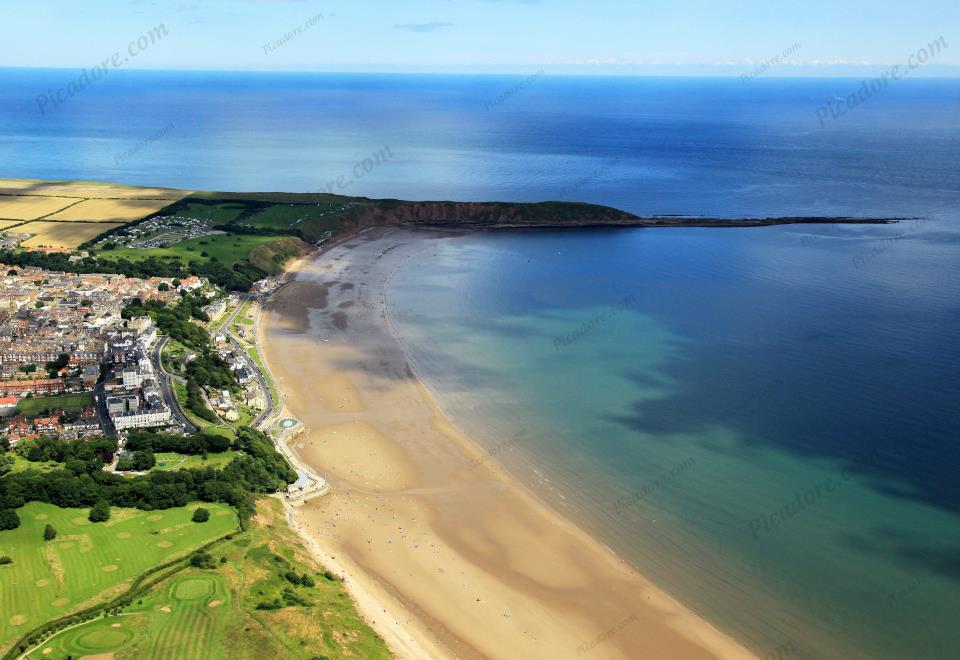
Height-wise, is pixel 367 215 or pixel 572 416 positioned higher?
pixel 367 215

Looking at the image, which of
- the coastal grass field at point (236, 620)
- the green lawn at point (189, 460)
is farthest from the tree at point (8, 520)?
the coastal grass field at point (236, 620)

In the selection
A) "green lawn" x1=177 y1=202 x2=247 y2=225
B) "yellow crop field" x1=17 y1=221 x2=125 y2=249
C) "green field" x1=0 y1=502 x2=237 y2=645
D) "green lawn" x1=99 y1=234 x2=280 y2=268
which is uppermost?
"green lawn" x1=177 y1=202 x2=247 y2=225

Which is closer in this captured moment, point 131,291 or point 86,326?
point 86,326

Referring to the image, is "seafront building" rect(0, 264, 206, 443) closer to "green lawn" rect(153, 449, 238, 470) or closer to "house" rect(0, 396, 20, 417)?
"house" rect(0, 396, 20, 417)

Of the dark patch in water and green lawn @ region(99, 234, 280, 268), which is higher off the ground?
green lawn @ region(99, 234, 280, 268)

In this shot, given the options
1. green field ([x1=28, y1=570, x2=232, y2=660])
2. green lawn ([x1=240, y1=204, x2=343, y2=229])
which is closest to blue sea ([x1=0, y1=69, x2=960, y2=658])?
green lawn ([x1=240, y1=204, x2=343, y2=229])

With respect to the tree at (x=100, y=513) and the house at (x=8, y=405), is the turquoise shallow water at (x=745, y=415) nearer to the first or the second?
the tree at (x=100, y=513)

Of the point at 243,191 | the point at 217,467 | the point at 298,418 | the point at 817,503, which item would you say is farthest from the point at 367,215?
the point at 817,503

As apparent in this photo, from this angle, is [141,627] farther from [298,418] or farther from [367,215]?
[367,215]
